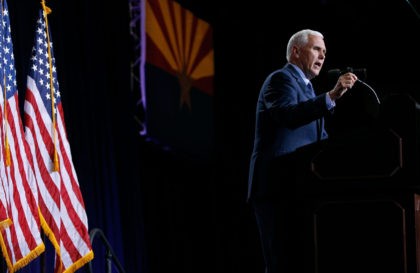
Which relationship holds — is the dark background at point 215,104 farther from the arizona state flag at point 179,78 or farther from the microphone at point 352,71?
the microphone at point 352,71

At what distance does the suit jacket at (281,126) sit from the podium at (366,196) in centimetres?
19

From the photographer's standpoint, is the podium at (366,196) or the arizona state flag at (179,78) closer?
the podium at (366,196)

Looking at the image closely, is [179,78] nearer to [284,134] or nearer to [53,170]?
[53,170]

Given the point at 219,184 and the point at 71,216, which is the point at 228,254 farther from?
the point at 71,216

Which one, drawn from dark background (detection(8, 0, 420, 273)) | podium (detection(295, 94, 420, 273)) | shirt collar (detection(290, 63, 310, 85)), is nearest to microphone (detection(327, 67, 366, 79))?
shirt collar (detection(290, 63, 310, 85))

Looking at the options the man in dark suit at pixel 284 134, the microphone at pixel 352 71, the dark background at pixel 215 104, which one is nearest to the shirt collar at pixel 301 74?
the man in dark suit at pixel 284 134

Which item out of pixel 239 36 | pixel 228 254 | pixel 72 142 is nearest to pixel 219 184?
pixel 228 254

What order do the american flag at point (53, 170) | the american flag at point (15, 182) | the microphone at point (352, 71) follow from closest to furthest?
1. the microphone at point (352, 71)
2. the american flag at point (15, 182)
3. the american flag at point (53, 170)

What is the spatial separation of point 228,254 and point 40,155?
3.10 m

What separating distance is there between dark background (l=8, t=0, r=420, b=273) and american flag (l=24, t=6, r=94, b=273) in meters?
0.65

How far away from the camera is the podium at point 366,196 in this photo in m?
3.07

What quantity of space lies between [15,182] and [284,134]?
1.79 metres

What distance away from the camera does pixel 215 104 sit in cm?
790

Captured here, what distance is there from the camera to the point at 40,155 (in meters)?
4.88
